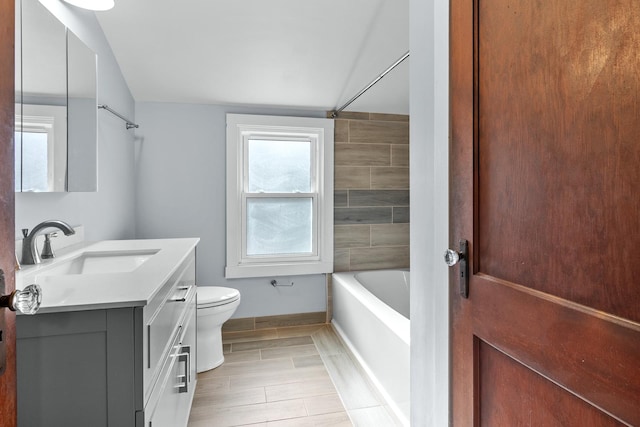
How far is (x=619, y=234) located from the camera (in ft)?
1.75

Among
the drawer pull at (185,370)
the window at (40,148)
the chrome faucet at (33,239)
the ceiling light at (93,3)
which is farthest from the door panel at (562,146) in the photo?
the ceiling light at (93,3)

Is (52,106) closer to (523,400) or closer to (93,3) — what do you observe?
(93,3)

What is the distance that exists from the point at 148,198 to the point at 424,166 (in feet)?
7.68

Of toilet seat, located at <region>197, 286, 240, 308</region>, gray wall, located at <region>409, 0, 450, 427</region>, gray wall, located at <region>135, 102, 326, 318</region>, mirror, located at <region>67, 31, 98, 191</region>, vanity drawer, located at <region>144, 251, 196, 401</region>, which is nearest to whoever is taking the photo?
vanity drawer, located at <region>144, 251, 196, 401</region>

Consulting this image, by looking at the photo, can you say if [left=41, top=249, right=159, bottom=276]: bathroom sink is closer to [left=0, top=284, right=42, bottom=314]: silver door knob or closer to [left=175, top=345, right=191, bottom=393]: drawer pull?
[left=175, top=345, right=191, bottom=393]: drawer pull

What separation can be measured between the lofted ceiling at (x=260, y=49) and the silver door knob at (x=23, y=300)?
74.9 inches

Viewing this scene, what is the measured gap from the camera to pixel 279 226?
2.97 meters

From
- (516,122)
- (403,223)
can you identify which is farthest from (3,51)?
(403,223)

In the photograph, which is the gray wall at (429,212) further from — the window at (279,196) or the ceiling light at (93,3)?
the window at (279,196)

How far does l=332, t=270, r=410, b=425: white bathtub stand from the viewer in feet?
A: 5.60

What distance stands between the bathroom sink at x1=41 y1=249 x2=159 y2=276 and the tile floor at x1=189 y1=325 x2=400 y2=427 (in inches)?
35.5

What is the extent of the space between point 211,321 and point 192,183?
118 cm

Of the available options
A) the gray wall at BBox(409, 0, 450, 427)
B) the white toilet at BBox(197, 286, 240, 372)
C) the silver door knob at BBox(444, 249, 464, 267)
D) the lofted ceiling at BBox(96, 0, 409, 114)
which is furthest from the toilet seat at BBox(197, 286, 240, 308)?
the silver door knob at BBox(444, 249, 464, 267)

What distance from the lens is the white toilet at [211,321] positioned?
212cm
